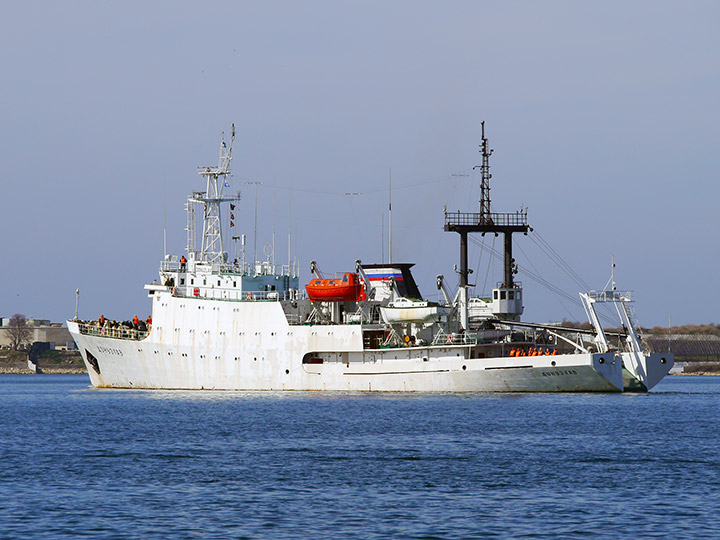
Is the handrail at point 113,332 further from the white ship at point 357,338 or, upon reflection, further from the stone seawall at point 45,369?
the stone seawall at point 45,369

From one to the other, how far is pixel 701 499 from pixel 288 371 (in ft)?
109

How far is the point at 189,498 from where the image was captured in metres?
26.3

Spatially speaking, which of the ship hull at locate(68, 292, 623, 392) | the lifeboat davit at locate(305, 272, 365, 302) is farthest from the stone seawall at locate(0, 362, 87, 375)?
the lifeboat davit at locate(305, 272, 365, 302)

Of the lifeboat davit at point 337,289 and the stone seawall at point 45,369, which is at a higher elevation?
the lifeboat davit at point 337,289

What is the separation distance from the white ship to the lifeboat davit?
62 mm

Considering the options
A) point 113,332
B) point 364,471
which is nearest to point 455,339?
point 113,332

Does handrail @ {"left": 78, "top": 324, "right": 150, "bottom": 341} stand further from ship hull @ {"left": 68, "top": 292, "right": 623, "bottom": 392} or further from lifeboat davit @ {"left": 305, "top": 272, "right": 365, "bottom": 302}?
lifeboat davit @ {"left": 305, "top": 272, "right": 365, "bottom": 302}

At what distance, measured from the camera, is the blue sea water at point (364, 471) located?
23141mm

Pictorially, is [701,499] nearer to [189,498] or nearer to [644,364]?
[189,498]

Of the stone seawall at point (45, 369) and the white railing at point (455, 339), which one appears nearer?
the white railing at point (455, 339)

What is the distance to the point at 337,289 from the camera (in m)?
55.9

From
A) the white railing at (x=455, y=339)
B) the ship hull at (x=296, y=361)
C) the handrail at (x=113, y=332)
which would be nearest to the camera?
the ship hull at (x=296, y=361)

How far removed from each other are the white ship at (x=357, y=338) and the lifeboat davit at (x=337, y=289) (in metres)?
0.06

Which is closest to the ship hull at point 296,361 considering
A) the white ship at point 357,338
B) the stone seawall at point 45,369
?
the white ship at point 357,338
